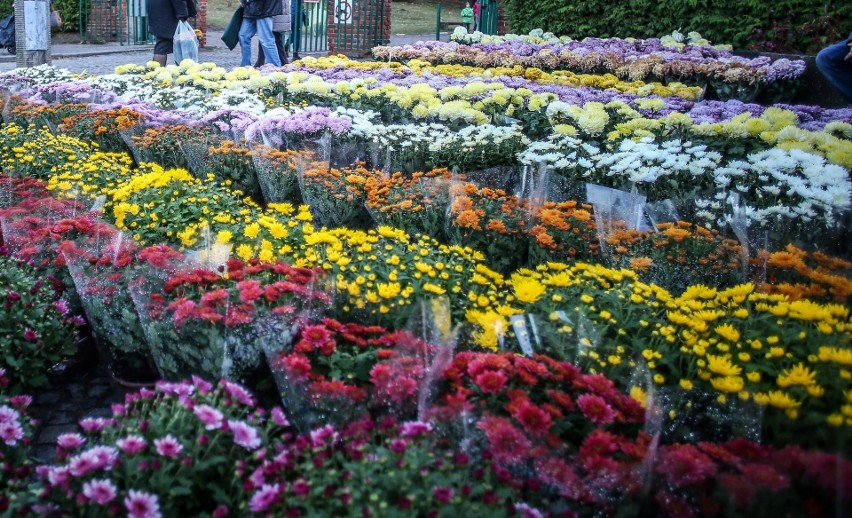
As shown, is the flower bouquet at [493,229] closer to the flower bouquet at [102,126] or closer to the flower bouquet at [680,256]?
the flower bouquet at [680,256]

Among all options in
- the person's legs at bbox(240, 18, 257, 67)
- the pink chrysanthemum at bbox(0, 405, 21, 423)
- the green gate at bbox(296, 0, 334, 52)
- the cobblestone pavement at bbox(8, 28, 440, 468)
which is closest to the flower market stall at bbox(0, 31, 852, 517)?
the pink chrysanthemum at bbox(0, 405, 21, 423)

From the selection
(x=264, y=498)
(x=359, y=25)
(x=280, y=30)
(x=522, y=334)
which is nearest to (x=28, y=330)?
(x=264, y=498)

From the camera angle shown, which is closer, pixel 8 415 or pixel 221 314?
pixel 8 415

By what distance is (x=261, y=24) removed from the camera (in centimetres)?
1130

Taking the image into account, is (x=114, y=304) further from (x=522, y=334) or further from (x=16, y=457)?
(x=522, y=334)

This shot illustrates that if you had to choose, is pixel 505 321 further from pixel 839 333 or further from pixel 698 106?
pixel 698 106

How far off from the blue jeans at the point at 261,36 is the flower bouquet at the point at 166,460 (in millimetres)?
9772

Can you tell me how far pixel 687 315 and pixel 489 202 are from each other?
155 cm

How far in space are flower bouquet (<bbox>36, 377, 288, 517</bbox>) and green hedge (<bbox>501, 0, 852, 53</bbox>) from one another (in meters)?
11.2

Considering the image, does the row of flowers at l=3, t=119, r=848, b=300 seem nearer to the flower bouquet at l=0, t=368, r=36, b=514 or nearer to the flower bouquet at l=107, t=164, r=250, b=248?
the flower bouquet at l=107, t=164, r=250, b=248

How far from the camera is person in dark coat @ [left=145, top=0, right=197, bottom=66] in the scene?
10.8 metres

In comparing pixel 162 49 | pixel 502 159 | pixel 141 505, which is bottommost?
pixel 141 505

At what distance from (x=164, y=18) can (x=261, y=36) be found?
1.40 m

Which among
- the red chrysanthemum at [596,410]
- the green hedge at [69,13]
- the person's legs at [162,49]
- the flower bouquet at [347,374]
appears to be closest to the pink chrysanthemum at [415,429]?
the flower bouquet at [347,374]
